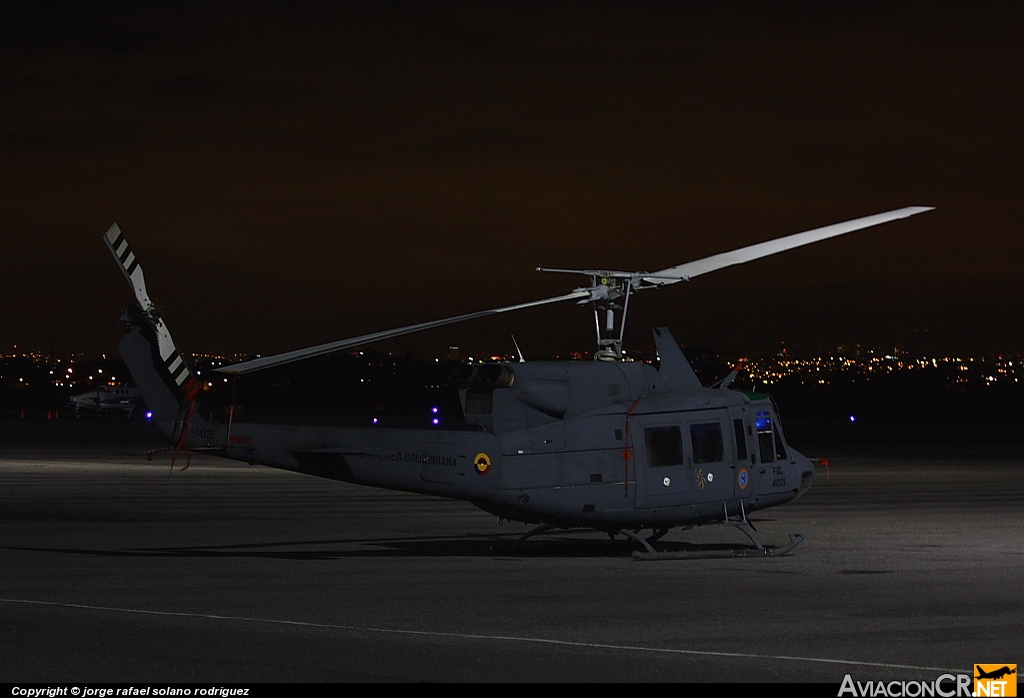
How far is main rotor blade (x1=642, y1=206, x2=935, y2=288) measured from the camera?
17688 millimetres

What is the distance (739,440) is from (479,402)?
3.89 m

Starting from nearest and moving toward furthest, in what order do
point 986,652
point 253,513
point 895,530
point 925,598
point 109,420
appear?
point 986,652 < point 925,598 < point 895,530 < point 253,513 < point 109,420

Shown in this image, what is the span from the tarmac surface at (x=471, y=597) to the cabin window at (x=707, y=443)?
1.72 meters

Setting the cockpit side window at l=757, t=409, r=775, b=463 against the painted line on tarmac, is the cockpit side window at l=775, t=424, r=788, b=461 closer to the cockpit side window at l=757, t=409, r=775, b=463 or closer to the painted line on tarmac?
the cockpit side window at l=757, t=409, r=775, b=463

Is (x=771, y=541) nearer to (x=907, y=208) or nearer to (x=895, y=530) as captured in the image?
(x=895, y=530)

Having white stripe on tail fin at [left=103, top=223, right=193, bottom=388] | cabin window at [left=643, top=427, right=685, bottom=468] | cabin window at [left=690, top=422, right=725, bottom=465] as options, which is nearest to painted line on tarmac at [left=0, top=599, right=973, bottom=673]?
white stripe on tail fin at [left=103, top=223, right=193, bottom=388]

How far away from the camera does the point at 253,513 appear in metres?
26.5

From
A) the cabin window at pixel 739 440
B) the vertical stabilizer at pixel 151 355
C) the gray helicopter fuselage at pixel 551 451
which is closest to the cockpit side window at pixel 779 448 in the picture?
the cabin window at pixel 739 440

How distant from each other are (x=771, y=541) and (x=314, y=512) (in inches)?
388

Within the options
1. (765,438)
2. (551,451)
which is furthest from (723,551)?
(551,451)

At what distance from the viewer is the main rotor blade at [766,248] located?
17688 millimetres

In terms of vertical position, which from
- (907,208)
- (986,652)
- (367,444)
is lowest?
(986,652)

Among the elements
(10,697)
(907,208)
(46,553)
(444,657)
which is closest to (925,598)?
(907,208)

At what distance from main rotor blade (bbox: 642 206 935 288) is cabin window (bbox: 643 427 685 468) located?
7.59 feet
